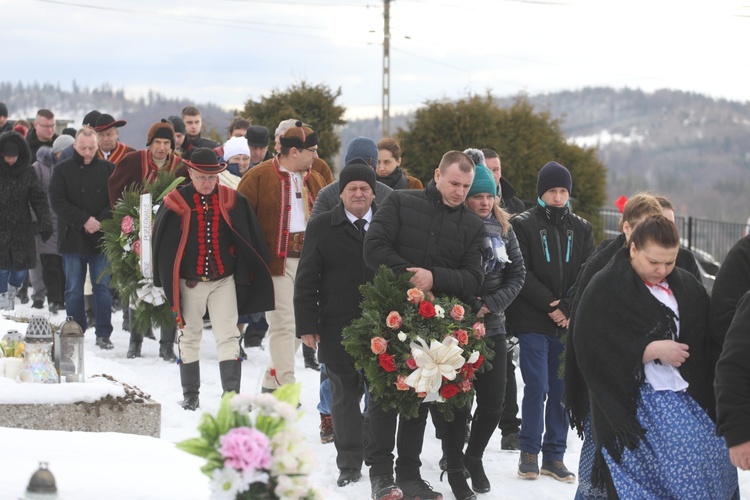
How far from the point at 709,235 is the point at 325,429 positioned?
1819cm

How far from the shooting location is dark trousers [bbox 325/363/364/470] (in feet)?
25.7

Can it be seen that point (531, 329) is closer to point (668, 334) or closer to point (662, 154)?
point (668, 334)

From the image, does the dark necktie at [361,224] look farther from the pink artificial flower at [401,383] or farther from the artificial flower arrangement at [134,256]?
the artificial flower arrangement at [134,256]

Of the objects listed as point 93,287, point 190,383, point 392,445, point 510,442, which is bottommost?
point 510,442

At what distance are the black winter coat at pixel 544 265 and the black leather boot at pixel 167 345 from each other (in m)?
4.39

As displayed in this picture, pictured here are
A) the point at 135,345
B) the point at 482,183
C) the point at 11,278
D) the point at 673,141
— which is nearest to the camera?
the point at 482,183

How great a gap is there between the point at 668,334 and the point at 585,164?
17.5 m

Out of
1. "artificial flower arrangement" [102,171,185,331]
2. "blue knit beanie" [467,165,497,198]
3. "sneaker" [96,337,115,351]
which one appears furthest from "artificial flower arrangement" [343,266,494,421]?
"sneaker" [96,337,115,351]

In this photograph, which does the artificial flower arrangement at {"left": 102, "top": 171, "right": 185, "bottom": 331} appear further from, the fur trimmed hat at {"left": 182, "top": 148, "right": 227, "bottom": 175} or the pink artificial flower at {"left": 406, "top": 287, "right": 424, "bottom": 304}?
the pink artificial flower at {"left": 406, "top": 287, "right": 424, "bottom": 304}

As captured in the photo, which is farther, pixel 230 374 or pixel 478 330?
pixel 230 374

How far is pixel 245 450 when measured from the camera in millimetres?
3873

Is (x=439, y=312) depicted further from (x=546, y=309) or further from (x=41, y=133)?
→ (x=41, y=133)

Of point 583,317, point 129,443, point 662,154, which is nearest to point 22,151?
point 129,443

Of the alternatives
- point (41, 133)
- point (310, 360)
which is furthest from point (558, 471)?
point (41, 133)
